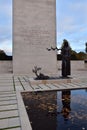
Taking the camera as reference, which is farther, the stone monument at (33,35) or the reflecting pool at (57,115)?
the stone monument at (33,35)

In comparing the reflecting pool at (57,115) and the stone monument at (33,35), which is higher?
the stone monument at (33,35)

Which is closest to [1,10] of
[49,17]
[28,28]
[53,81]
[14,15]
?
[14,15]

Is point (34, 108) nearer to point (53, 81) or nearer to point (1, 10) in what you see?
point (53, 81)

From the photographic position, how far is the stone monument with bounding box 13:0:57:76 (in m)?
13.8

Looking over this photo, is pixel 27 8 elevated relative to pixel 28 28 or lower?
elevated

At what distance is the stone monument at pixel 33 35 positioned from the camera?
45.4 ft

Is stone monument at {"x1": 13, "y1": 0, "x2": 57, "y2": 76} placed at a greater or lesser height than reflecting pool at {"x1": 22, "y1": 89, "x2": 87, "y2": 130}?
greater

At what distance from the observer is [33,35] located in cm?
1411

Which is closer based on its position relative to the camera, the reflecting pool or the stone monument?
the reflecting pool

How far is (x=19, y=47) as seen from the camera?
45.1ft

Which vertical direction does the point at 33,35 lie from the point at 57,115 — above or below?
above

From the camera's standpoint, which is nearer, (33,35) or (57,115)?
(57,115)

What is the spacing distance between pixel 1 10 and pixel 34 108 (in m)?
12.8

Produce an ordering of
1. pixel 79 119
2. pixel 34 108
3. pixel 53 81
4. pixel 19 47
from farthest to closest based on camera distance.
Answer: pixel 19 47, pixel 53 81, pixel 34 108, pixel 79 119
